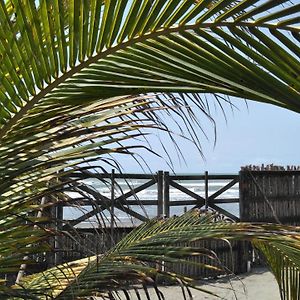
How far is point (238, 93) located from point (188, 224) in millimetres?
1834

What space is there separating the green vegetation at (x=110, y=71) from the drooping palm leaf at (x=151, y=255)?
4cm

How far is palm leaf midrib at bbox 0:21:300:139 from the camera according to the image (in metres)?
0.95

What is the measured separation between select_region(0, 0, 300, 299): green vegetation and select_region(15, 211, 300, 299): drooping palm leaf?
44mm

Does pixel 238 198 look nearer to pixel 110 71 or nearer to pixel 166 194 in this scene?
pixel 166 194

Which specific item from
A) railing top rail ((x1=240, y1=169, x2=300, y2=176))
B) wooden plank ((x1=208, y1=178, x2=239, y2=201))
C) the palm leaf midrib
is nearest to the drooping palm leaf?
the palm leaf midrib

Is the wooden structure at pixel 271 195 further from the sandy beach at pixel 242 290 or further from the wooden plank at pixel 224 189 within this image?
the sandy beach at pixel 242 290

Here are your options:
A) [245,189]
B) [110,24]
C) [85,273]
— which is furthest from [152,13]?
[245,189]

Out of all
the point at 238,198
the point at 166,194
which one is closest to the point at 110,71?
the point at 166,194

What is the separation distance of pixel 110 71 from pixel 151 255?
0.85m

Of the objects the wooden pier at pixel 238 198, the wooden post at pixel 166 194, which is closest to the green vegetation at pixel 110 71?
the wooden pier at pixel 238 198

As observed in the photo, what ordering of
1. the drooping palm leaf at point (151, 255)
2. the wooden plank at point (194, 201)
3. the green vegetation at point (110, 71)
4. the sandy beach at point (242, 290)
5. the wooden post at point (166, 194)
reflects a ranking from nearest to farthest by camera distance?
the green vegetation at point (110, 71) → the drooping palm leaf at point (151, 255) → the sandy beach at point (242, 290) → the wooden post at point (166, 194) → the wooden plank at point (194, 201)

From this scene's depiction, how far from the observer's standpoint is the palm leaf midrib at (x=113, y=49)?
955 millimetres

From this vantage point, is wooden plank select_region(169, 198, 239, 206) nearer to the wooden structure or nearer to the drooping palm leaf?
the wooden structure

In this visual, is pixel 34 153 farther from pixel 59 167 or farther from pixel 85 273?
pixel 85 273
